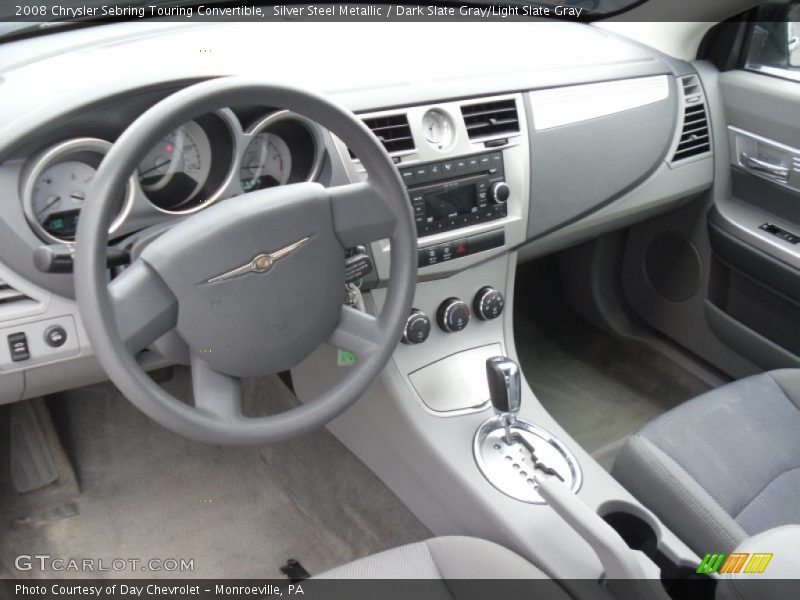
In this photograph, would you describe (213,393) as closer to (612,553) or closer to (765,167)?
(612,553)

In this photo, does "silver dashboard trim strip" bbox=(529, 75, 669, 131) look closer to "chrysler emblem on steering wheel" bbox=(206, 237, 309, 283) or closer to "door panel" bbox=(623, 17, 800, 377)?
"door panel" bbox=(623, 17, 800, 377)

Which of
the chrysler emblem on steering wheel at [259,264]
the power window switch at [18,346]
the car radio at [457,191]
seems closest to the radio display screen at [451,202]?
the car radio at [457,191]

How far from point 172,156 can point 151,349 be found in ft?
0.98

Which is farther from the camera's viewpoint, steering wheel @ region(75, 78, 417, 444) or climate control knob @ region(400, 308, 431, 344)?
climate control knob @ region(400, 308, 431, 344)

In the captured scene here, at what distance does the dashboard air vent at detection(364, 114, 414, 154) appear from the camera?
1516mm

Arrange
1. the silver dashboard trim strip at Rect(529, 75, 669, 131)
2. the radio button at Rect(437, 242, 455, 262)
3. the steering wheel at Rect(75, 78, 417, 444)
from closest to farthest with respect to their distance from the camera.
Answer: the steering wheel at Rect(75, 78, 417, 444) < the radio button at Rect(437, 242, 455, 262) < the silver dashboard trim strip at Rect(529, 75, 669, 131)

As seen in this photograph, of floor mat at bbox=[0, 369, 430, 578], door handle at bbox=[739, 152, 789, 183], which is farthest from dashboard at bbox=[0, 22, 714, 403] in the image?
floor mat at bbox=[0, 369, 430, 578]

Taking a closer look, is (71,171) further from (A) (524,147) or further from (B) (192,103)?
(A) (524,147)

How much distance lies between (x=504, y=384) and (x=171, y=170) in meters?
0.72

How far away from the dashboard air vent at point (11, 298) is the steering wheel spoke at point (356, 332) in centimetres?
46

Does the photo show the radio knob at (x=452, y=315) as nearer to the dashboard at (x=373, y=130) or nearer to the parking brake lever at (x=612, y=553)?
the dashboard at (x=373, y=130)

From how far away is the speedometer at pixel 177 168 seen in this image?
125cm

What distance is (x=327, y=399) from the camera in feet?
3.81

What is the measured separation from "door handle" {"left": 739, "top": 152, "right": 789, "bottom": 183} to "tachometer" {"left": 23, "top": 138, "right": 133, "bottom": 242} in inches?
59.8
